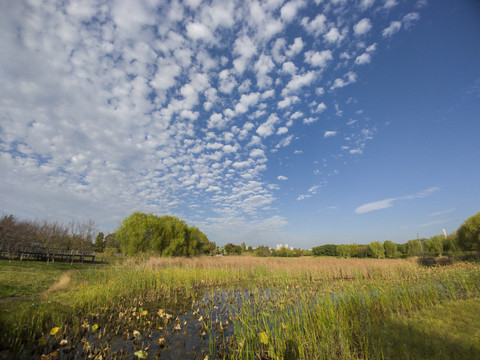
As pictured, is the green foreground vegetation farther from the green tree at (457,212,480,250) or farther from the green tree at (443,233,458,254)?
the green tree at (443,233,458,254)

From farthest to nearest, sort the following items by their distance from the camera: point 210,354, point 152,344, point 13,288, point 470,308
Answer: point 13,288
point 470,308
point 152,344
point 210,354

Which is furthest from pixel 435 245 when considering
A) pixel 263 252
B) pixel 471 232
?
pixel 263 252

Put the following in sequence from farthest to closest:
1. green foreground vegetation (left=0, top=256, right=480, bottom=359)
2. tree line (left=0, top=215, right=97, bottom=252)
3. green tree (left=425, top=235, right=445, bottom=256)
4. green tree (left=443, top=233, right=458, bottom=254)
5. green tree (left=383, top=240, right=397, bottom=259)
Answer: green tree (left=383, top=240, right=397, bottom=259), green tree (left=425, top=235, right=445, bottom=256), green tree (left=443, top=233, right=458, bottom=254), tree line (left=0, top=215, right=97, bottom=252), green foreground vegetation (left=0, top=256, right=480, bottom=359)

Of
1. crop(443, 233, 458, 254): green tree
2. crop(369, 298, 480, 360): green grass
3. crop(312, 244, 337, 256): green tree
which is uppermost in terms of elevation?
crop(443, 233, 458, 254): green tree

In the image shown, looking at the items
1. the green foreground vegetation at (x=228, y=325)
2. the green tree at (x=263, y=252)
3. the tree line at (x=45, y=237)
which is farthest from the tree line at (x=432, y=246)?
the tree line at (x=45, y=237)

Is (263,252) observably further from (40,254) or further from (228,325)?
(228,325)

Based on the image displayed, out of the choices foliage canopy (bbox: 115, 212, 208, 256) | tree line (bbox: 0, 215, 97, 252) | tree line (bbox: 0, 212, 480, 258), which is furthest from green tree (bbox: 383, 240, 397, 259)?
tree line (bbox: 0, 215, 97, 252)

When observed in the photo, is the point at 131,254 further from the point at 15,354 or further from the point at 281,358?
the point at 281,358

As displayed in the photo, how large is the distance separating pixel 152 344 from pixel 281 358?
2.77 meters

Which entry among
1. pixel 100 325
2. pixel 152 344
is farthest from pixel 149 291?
pixel 152 344

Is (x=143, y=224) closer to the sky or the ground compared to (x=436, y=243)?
closer to the sky

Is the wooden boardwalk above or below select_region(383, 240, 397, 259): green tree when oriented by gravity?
above

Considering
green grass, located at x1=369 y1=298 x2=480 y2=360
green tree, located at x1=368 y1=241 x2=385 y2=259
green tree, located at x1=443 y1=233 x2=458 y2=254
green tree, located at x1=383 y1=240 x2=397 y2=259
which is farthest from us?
green tree, located at x1=383 y1=240 x2=397 y2=259

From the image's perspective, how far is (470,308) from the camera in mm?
5711
